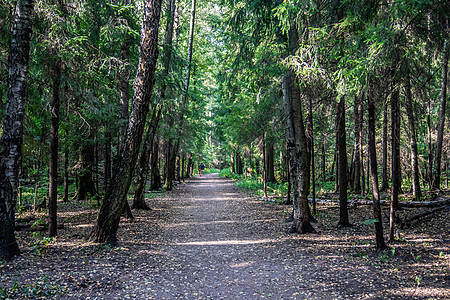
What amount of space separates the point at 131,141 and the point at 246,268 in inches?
153

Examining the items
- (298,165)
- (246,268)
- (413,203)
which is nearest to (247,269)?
(246,268)

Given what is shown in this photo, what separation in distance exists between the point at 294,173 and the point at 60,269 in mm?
6247

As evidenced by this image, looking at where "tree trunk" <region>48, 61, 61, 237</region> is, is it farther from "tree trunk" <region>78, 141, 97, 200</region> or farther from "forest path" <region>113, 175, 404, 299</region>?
"tree trunk" <region>78, 141, 97, 200</region>

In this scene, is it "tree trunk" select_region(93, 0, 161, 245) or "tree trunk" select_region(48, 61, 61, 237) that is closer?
"tree trunk" select_region(93, 0, 161, 245)

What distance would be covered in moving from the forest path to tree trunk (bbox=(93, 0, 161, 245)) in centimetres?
134

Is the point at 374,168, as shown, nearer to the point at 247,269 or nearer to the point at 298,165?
the point at 298,165

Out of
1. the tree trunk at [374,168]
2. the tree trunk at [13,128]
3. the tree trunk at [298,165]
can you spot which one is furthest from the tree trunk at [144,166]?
the tree trunk at [374,168]

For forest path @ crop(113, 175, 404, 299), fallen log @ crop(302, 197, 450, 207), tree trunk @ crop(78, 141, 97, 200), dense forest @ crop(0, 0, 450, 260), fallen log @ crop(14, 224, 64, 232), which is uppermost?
dense forest @ crop(0, 0, 450, 260)

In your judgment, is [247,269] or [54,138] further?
[54,138]

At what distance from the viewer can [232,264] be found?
19.9 ft

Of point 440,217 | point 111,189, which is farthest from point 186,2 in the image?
point 440,217

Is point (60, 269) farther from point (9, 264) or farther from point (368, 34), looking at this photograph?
point (368, 34)

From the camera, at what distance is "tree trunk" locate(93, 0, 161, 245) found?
6773 millimetres

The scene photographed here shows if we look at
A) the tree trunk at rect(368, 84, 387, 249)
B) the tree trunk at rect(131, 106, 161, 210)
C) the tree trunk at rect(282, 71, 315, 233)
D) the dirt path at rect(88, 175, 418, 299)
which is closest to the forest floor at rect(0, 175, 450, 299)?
the dirt path at rect(88, 175, 418, 299)
